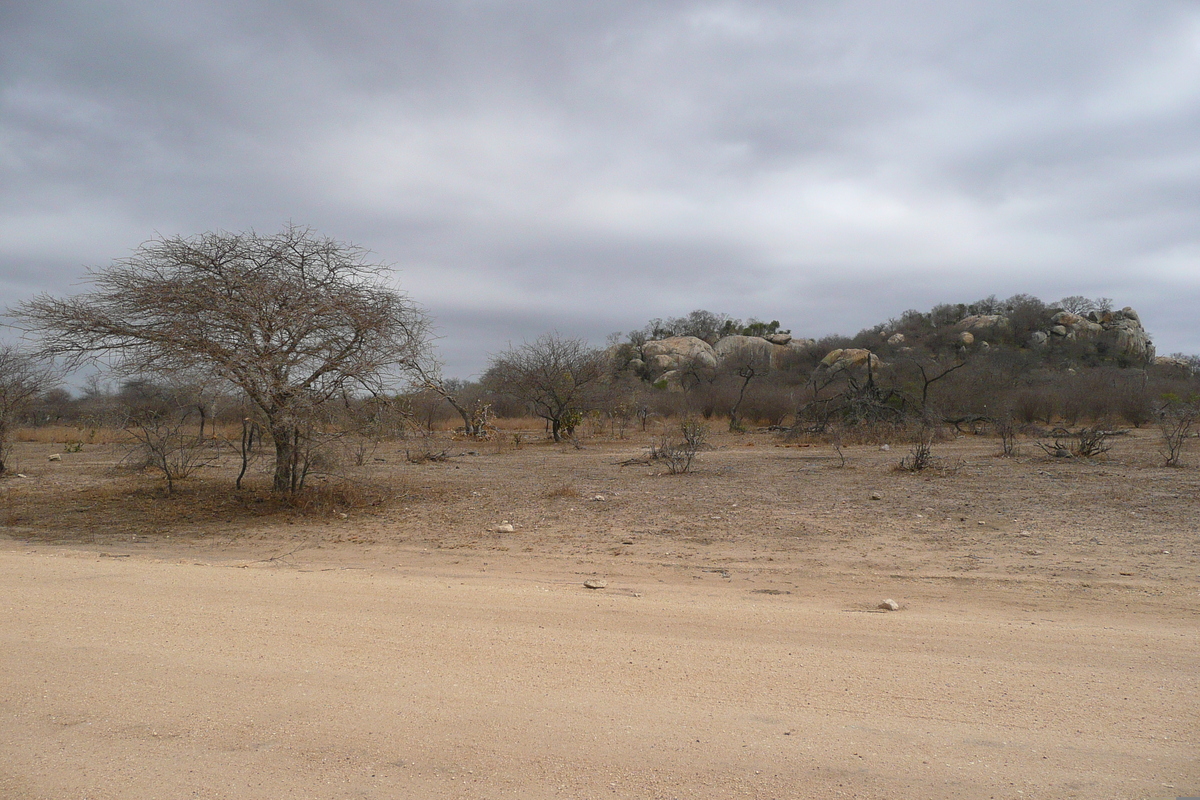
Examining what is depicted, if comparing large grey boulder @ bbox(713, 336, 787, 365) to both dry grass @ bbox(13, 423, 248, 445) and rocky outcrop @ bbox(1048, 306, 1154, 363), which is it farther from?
dry grass @ bbox(13, 423, 248, 445)

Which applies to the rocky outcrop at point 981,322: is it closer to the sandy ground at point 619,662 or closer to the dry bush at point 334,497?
the sandy ground at point 619,662

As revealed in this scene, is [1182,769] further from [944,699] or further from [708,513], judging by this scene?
[708,513]

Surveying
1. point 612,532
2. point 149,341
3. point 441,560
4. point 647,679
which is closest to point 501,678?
point 647,679

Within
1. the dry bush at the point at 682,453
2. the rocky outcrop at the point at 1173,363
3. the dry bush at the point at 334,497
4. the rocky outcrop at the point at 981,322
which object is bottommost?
the dry bush at the point at 334,497

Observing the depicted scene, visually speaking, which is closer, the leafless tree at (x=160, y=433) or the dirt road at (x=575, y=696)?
the dirt road at (x=575, y=696)

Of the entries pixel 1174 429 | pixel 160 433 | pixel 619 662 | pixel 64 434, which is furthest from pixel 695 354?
pixel 619 662

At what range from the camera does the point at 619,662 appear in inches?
167

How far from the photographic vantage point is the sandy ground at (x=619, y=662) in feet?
9.77

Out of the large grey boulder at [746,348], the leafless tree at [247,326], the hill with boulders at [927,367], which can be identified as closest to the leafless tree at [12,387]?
the leafless tree at [247,326]

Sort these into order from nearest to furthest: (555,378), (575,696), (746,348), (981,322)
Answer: (575,696) < (555,378) < (746,348) < (981,322)

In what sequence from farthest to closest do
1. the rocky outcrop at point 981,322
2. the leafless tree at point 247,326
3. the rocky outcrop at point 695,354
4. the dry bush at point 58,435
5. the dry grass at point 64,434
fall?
1. the rocky outcrop at point 981,322
2. the rocky outcrop at point 695,354
3. the dry bush at point 58,435
4. the dry grass at point 64,434
5. the leafless tree at point 247,326

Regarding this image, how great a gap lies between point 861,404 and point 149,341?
22.1 m

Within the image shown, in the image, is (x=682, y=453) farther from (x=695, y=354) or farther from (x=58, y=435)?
(x=695, y=354)

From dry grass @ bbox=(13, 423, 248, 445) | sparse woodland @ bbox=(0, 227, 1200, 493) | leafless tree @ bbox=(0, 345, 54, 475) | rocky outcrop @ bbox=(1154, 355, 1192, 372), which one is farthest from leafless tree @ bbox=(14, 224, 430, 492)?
rocky outcrop @ bbox=(1154, 355, 1192, 372)
